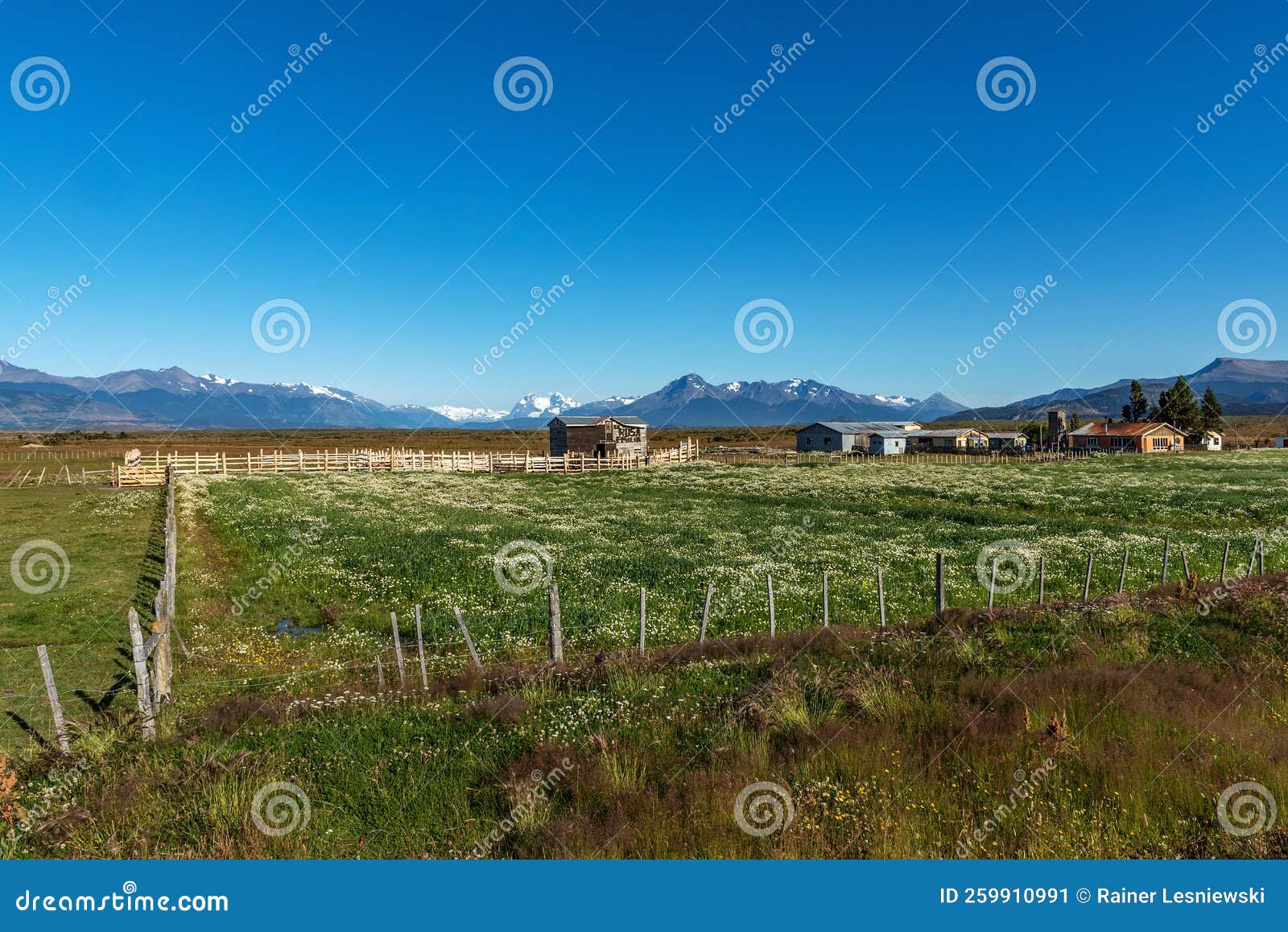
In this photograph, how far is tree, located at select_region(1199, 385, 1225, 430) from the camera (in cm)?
11638

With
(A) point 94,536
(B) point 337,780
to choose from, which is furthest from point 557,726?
(A) point 94,536

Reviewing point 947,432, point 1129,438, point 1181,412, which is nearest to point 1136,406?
point 1181,412

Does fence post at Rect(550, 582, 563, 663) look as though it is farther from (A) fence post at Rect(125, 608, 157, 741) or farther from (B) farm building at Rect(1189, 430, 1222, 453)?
(B) farm building at Rect(1189, 430, 1222, 453)

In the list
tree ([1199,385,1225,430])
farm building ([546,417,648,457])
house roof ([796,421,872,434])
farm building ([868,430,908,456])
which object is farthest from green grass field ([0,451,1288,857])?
tree ([1199,385,1225,430])

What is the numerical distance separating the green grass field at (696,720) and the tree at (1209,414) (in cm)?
11911

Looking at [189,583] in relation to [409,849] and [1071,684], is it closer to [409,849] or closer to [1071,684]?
[409,849]

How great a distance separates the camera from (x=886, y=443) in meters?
113

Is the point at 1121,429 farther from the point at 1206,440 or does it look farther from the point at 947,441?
the point at 947,441

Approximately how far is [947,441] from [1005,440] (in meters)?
15.3

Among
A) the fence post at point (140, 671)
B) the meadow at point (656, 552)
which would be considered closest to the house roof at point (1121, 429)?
the meadow at point (656, 552)

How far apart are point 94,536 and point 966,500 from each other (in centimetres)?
5230

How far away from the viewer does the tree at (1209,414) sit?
116m

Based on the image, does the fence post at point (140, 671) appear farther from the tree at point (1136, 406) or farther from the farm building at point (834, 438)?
the tree at point (1136, 406)

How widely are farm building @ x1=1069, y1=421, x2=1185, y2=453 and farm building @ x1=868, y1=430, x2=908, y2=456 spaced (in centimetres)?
2753
